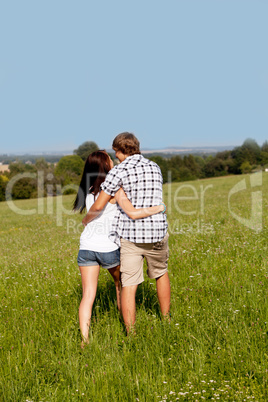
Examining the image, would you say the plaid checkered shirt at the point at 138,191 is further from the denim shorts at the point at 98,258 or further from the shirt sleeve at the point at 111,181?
the denim shorts at the point at 98,258

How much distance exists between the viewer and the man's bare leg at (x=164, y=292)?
178 inches

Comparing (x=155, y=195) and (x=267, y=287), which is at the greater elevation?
(x=155, y=195)

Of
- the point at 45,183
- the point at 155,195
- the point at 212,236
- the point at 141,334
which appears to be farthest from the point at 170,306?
the point at 45,183

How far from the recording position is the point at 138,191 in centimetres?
420

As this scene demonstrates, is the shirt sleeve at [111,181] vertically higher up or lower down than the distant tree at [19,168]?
lower down

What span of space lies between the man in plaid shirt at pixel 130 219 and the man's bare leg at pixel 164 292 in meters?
0.38

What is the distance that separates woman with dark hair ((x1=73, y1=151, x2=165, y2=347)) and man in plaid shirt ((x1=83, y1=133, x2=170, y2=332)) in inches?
3.2

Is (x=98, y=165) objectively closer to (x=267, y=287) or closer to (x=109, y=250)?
(x=109, y=250)

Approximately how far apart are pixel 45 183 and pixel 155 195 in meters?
80.2

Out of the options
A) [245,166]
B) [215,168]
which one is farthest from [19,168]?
[245,166]

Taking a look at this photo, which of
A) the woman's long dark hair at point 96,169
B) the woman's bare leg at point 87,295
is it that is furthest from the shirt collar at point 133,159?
the woman's bare leg at point 87,295

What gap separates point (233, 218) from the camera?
1262 cm

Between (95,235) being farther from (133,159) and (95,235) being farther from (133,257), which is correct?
(133,159)

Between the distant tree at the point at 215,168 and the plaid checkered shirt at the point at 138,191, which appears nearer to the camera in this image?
the plaid checkered shirt at the point at 138,191
